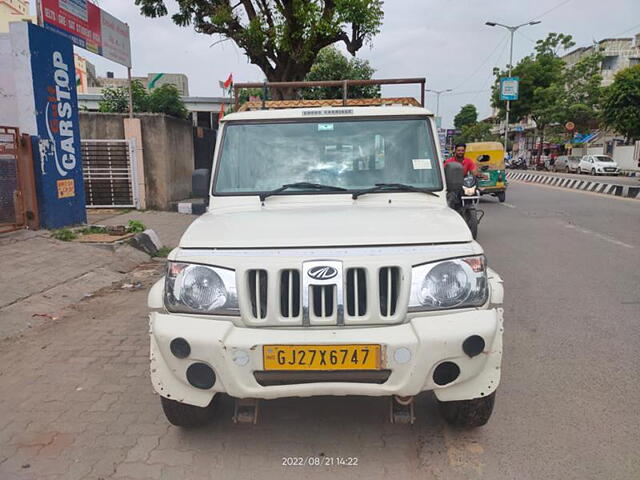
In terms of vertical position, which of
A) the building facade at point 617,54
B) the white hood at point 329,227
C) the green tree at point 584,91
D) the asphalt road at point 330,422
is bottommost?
the asphalt road at point 330,422

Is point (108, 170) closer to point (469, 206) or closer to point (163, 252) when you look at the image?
point (163, 252)

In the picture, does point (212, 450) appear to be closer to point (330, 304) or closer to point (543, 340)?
point (330, 304)

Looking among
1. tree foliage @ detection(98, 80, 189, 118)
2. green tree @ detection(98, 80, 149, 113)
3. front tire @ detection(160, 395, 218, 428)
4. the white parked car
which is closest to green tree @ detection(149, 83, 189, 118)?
tree foliage @ detection(98, 80, 189, 118)

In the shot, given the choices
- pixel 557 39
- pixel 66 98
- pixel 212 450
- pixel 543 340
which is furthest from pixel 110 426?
pixel 557 39

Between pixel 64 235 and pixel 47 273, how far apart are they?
1.85m

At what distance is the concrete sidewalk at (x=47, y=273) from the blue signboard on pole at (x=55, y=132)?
0.68 meters

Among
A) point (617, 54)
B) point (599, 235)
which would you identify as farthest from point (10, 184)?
point (617, 54)

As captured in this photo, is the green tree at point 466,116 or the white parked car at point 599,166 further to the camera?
the green tree at point 466,116

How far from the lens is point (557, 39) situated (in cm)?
5234

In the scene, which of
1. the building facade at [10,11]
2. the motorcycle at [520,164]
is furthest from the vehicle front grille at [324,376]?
the motorcycle at [520,164]

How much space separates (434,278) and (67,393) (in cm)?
266

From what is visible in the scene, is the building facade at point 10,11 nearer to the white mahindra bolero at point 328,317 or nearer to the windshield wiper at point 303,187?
the windshield wiper at point 303,187

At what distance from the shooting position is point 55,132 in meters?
8.95

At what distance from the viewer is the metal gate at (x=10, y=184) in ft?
26.5
